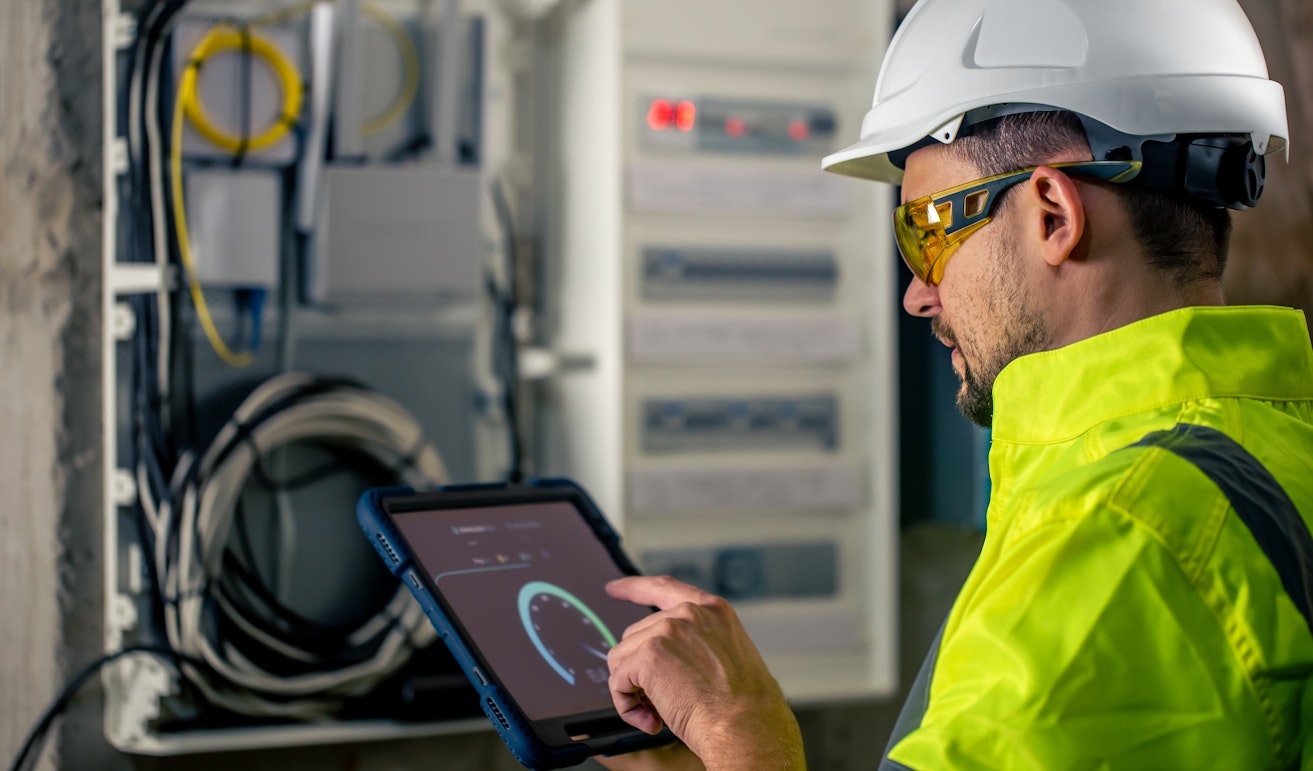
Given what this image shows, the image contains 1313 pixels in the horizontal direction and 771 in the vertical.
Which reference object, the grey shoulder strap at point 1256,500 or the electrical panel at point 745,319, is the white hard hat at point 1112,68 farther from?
the electrical panel at point 745,319

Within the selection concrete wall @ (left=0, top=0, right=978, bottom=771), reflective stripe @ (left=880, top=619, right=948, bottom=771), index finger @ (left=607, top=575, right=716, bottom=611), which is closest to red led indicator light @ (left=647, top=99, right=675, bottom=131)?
concrete wall @ (left=0, top=0, right=978, bottom=771)

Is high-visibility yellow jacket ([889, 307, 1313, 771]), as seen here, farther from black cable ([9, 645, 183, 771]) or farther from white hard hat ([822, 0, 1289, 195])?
black cable ([9, 645, 183, 771])

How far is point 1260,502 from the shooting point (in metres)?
0.70

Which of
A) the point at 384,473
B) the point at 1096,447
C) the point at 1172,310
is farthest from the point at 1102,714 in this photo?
the point at 384,473

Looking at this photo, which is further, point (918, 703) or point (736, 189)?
point (736, 189)

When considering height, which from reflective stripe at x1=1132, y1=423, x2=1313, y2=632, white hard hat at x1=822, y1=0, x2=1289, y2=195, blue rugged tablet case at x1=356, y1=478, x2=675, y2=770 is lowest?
blue rugged tablet case at x1=356, y1=478, x2=675, y2=770

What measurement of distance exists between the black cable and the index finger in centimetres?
100

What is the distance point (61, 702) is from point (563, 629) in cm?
119

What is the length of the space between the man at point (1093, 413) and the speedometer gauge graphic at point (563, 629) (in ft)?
0.33

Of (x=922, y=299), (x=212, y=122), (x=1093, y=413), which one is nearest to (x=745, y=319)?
(x=212, y=122)

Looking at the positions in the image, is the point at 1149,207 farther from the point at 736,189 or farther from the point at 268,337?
the point at 268,337

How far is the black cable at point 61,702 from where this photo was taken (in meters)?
1.88

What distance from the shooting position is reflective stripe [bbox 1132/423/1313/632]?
27.1 inches

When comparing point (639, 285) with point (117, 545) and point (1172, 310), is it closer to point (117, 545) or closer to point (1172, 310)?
point (117, 545)
